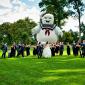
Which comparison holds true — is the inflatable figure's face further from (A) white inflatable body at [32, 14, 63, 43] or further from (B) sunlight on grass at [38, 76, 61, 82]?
(B) sunlight on grass at [38, 76, 61, 82]

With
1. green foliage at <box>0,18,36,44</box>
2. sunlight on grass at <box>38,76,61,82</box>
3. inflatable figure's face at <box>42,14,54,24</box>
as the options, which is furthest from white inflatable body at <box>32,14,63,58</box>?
green foliage at <box>0,18,36,44</box>

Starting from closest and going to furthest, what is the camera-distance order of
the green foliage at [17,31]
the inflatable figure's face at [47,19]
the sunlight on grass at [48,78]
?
1. the sunlight on grass at [48,78]
2. the inflatable figure's face at [47,19]
3. the green foliage at [17,31]

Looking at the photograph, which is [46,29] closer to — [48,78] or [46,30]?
[46,30]

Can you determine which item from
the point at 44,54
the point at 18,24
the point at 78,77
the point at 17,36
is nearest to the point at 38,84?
the point at 78,77

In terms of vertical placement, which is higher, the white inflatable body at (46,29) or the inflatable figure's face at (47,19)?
the inflatable figure's face at (47,19)

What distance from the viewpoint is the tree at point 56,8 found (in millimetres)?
74562

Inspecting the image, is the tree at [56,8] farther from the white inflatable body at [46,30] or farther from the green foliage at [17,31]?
the white inflatable body at [46,30]

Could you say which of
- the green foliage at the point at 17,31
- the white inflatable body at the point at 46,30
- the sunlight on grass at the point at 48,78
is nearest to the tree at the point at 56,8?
the green foliage at the point at 17,31

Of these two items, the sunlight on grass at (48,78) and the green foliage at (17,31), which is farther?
the green foliage at (17,31)

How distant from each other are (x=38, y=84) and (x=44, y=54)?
59.5 ft

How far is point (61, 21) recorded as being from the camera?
78.6 meters

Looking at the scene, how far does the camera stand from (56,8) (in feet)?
250

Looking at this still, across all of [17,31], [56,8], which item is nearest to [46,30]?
[56,8]

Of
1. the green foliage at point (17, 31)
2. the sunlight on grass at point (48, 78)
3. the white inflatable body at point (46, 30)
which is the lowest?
the sunlight on grass at point (48, 78)
